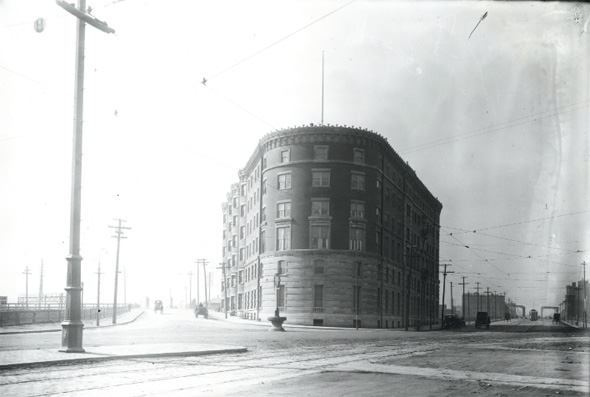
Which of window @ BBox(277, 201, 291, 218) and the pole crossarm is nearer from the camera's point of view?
the pole crossarm

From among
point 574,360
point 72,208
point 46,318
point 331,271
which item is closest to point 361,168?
point 331,271

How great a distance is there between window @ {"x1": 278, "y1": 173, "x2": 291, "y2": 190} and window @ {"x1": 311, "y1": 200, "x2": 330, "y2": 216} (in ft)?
10.2

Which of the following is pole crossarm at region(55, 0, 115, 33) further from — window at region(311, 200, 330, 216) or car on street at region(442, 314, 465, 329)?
car on street at region(442, 314, 465, 329)

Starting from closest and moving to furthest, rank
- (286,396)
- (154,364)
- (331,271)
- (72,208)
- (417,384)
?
(286,396) < (417,384) < (154,364) < (72,208) < (331,271)

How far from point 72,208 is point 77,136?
6.13ft

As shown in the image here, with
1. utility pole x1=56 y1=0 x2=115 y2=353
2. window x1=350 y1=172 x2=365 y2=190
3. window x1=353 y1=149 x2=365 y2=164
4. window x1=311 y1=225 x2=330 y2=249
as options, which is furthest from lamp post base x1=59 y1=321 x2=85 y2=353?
window x1=353 y1=149 x2=365 y2=164

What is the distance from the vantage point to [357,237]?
192 ft

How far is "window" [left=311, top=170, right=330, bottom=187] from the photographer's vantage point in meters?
58.0

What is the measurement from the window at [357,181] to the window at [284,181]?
602 centimetres

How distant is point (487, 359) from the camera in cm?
1822

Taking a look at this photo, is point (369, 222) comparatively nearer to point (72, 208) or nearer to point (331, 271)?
point (331, 271)

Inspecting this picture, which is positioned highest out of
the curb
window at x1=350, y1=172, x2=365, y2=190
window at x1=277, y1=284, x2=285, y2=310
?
window at x1=350, y1=172, x2=365, y2=190

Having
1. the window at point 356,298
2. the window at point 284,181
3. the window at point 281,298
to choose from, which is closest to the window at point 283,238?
the window at point 281,298

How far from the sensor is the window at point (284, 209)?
58.9 meters
